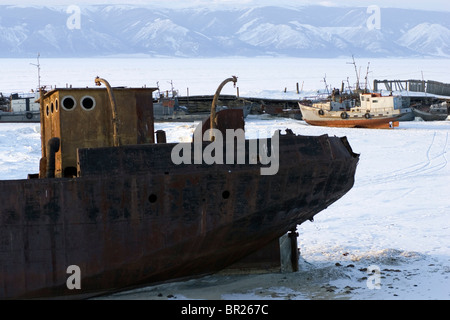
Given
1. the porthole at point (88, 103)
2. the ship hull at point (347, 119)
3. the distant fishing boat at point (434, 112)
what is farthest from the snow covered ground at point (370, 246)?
the distant fishing boat at point (434, 112)

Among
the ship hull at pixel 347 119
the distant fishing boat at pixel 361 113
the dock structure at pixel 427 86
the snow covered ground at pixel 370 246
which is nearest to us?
Answer: the snow covered ground at pixel 370 246

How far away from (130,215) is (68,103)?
74.7 inches

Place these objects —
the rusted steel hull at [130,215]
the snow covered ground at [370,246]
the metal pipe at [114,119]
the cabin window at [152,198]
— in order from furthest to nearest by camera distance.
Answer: the snow covered ground at [370,246] < the metal pipe at [114,119] < the cabin window at [152,198] < the rusted steel hull at [130,215]

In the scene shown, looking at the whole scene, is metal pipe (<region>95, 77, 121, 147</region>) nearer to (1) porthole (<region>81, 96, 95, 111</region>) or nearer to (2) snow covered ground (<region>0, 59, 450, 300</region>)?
(1) porthole (<region>81, 96, 95, 111</region>)

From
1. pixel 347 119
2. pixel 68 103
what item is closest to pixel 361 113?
pixel 347 119

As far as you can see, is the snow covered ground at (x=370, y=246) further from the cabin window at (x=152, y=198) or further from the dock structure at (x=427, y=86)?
the dock structure at (x=427, y=86)

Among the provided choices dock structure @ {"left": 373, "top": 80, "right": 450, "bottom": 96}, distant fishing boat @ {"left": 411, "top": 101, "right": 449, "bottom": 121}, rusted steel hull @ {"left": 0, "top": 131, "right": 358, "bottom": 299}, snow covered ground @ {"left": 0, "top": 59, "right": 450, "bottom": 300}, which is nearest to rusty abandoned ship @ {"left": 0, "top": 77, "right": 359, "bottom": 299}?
rusted steel hull @ {"left": 0, "top": 131, "right": 358, "bottom": 299}

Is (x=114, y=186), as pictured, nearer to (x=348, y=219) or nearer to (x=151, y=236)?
(x=151, y=236)

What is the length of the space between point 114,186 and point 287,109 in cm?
3816

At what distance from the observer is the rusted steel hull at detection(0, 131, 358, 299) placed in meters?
9.68

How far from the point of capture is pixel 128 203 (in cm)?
975

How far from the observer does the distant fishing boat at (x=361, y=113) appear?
3912cm

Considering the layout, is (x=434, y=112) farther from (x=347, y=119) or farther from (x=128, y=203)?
(x=128, y=203)
